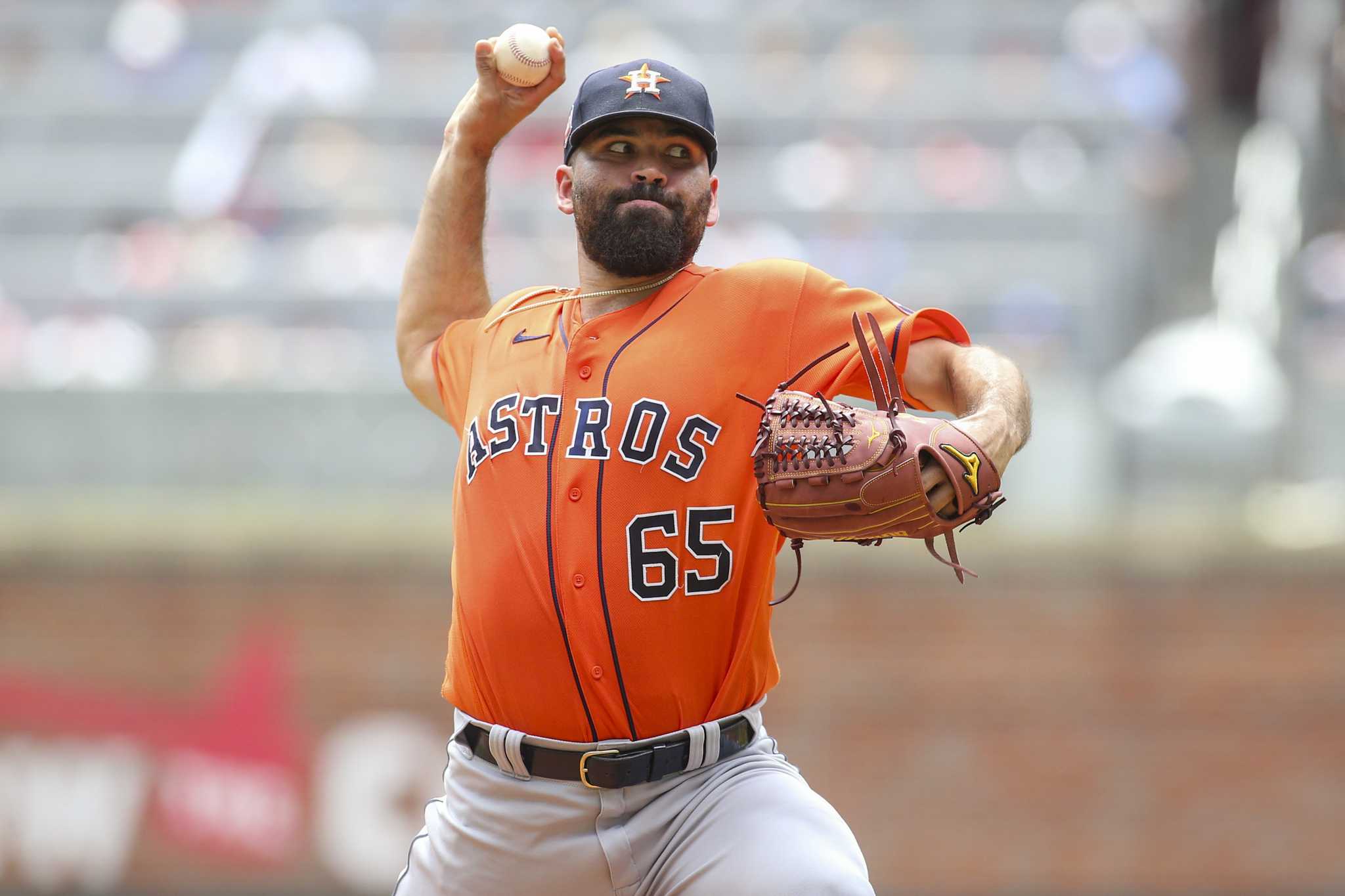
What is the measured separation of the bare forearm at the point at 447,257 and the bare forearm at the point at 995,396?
1.08 metres

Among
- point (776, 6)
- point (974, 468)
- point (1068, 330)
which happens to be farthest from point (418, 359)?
point (776, 6)

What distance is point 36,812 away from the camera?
6383 mm

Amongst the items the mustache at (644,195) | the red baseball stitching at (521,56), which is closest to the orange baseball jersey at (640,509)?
the mustache at (644,195)

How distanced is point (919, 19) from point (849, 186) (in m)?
1.68

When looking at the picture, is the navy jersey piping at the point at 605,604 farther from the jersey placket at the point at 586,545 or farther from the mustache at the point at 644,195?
the mustache at the point at 644,195

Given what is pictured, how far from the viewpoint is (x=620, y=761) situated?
2432 mm

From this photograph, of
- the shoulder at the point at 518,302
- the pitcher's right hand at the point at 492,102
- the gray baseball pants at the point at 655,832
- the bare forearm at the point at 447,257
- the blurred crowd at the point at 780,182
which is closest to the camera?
the gray baseball pants at the point at 655,832

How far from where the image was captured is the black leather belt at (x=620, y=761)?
7.99ft

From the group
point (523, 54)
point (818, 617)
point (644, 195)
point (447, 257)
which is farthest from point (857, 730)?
point (644, 195)

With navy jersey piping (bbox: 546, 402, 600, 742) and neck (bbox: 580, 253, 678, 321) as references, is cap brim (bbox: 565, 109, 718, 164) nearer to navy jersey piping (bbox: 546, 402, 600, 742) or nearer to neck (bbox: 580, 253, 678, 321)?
neck (bbox: 580, 253, 678, 321)

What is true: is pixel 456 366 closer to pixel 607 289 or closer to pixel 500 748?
pixel 607 289

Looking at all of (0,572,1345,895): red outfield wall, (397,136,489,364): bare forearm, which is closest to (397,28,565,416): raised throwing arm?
(397,136,489,364): bare forearm

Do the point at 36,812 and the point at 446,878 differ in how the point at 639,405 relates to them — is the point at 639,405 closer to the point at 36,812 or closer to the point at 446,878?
the point at 446,878

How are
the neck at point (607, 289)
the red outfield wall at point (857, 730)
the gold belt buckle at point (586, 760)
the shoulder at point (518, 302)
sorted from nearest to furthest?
the gold belt buckle at point (586, 760) → the neck at point (607, 289) → the shoulder at point (518, 302) → the red outfield wall at point (857, 730)
